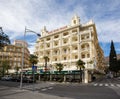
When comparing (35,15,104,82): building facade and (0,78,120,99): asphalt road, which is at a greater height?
(35,15,104,82): building facade

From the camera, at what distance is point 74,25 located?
187ft

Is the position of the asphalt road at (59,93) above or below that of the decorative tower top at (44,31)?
below

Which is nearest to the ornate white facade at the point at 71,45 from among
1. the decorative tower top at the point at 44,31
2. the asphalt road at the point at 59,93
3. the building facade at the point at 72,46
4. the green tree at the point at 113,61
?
the building facade at the point at 72,46

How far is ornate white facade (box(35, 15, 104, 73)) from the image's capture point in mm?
51456

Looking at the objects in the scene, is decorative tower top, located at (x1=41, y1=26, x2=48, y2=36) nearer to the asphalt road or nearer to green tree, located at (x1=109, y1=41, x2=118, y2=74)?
green tree, located at (x1=109, y1=41, x2=118, y2=74)

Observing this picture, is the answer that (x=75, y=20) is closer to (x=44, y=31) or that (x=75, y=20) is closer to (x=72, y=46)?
(x=72, y=46)

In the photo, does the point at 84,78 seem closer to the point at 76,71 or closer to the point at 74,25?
the point at 76,71

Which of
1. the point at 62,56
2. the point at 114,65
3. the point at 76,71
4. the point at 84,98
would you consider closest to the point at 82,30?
the point at 62,56

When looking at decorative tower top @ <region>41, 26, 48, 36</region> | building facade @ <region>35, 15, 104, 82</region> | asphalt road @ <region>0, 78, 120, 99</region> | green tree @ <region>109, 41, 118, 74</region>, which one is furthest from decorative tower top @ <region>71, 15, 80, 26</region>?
asphalt road @ <region>0, 78, 120, 99</region>

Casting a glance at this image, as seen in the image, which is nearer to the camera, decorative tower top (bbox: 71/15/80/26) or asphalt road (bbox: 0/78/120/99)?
asphalt road (bbox: 0/78/120/99)

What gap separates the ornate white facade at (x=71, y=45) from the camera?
5146 cm

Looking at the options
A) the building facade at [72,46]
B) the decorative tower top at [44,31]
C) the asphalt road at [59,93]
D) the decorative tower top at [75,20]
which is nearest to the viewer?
the asphalt road at [59,93]

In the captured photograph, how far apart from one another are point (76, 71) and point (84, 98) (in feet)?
109

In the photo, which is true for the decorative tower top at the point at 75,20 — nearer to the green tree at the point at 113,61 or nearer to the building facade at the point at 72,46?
the building facade at the point at 72,46
